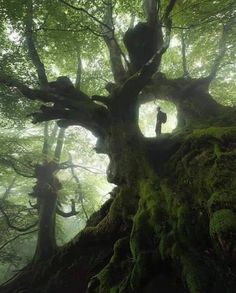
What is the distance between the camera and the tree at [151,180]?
13.2 ft

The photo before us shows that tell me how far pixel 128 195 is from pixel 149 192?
82 centimetres

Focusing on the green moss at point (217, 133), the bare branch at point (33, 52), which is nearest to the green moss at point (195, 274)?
the green moss at point (217, 133)

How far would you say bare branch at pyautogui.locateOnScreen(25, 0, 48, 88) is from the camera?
26.9 feet

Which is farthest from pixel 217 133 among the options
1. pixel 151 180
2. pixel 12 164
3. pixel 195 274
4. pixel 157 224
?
pixel 12 164

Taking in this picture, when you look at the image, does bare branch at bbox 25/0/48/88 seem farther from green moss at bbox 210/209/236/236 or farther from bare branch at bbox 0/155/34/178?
green moss at bbox 210/209/236/236

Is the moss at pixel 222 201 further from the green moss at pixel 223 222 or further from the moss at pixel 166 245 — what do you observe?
the moss at pixel 166 245

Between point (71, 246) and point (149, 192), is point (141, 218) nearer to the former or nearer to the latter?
point (149, 192)

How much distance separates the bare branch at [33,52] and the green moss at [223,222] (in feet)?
20.5

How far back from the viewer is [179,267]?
3902mm

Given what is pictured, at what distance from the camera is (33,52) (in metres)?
8.83

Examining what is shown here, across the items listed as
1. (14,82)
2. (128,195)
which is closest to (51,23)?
(14,82)

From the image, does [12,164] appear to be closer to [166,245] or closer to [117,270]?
[117,270]

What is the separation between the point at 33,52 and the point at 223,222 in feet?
25.8

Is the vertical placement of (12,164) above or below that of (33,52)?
below
